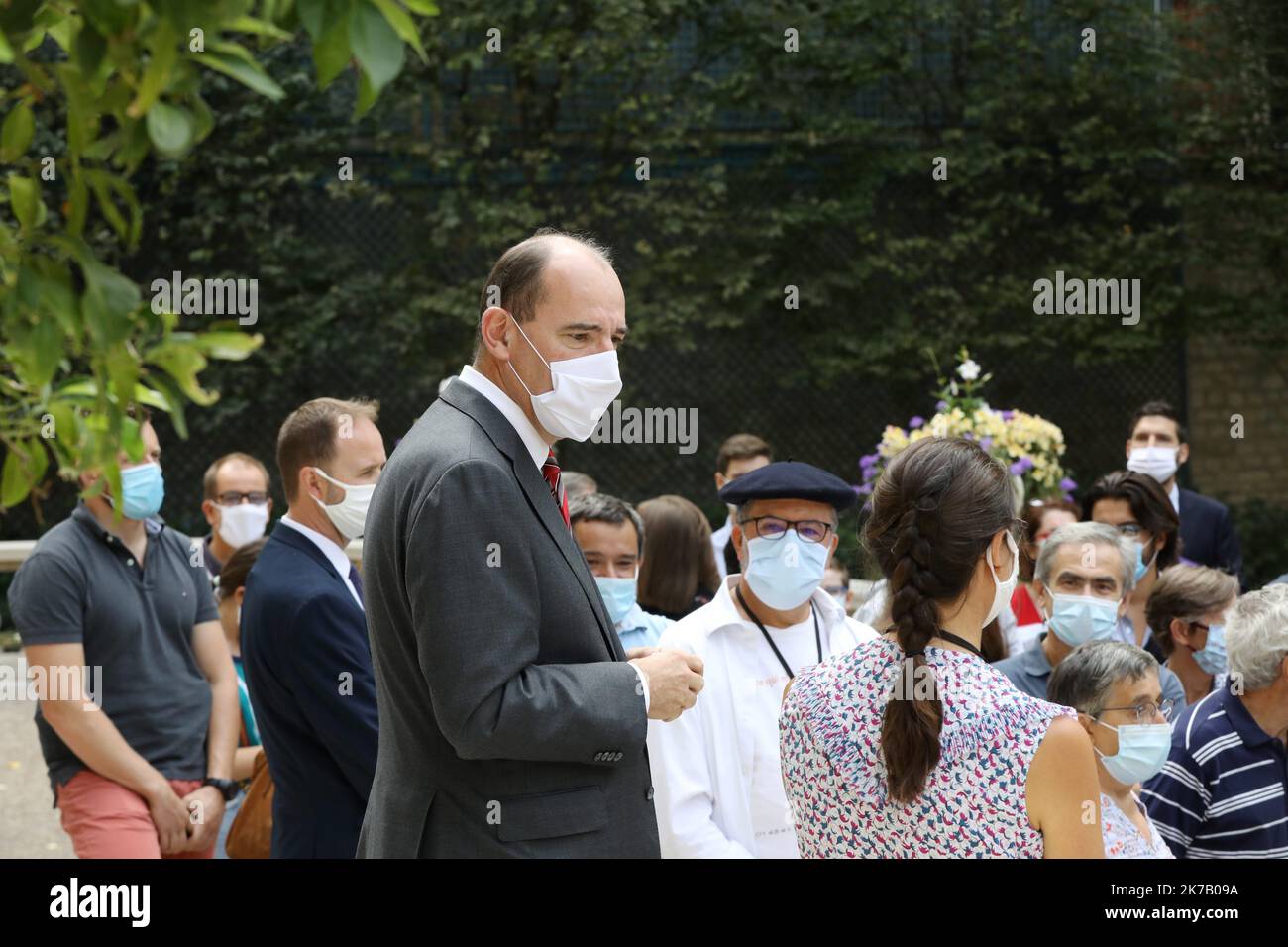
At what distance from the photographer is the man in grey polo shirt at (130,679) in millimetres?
4613

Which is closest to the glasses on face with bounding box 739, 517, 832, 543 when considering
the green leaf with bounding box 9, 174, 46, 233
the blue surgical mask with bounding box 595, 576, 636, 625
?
the blue surgical mask with bounding box 595, 576, 636, 625

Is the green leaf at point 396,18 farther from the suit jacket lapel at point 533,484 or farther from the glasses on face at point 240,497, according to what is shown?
the glasses on face at point 240,497

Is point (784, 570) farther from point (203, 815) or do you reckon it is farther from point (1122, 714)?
point (203, 815)

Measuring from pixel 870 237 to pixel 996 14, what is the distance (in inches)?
119

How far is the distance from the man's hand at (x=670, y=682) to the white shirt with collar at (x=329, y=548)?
150 centimetres

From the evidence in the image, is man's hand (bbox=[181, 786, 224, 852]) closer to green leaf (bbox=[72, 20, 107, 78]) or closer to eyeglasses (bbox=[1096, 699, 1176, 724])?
eyeglasses (bbox=[1096, 699, 1176, 724])

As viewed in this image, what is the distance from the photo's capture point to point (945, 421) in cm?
802

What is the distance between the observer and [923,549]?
94.9 inches

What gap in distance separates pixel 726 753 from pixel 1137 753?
3.42 ft

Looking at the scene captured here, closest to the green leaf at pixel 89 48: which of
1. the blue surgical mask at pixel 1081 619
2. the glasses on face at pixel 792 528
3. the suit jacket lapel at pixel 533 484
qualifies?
the suit jacket lapel at pixel 533 484

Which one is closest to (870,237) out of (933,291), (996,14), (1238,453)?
(933,291)

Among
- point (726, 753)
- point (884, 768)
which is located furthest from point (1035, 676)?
point (884, 768)

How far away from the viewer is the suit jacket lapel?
2.56 meters

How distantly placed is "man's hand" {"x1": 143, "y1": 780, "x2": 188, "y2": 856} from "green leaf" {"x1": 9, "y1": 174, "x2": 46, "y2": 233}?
3657 mm
